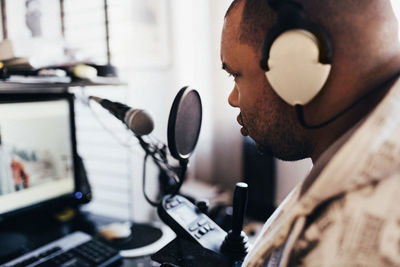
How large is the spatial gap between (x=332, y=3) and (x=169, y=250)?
1.77ft

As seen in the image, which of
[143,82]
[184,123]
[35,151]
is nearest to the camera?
[184,123]

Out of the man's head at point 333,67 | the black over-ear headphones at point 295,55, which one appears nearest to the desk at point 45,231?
the man's head at point 333,67

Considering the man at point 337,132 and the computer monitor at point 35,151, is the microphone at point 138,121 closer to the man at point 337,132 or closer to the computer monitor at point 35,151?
the man at point 337,132

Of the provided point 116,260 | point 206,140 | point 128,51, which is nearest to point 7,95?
point 116,260

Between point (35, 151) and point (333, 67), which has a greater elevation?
point (333, 67)

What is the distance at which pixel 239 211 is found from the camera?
2.61ft

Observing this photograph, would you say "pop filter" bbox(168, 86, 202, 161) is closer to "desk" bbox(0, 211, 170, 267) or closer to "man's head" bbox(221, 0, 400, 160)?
"man's head" bbox(221, 0, 400, 160)

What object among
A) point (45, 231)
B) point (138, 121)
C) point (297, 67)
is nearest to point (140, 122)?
point (138, 121)

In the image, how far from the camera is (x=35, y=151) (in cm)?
103

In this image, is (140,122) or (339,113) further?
(140,122)

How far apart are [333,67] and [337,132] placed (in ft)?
0.36

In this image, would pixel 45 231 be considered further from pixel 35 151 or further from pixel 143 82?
pixel 143 82

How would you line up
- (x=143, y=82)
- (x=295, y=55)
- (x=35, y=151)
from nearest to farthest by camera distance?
(x=295, y=55) → (x=35, y=151) → (x=143, y=82)

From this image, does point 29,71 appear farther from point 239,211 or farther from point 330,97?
point 330,97
